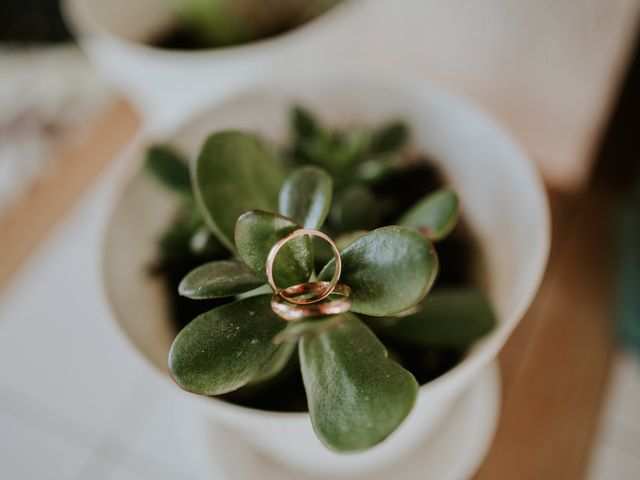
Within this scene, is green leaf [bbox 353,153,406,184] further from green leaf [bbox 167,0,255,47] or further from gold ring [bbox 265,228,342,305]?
green leaf [bbox 167,0,255,47]

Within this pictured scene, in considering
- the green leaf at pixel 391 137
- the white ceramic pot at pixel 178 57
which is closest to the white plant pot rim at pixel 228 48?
the white ceramic pot at pixel 178 57

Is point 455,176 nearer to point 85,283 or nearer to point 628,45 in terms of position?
point 628,45

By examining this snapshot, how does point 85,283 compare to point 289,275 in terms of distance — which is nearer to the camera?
point 289,275

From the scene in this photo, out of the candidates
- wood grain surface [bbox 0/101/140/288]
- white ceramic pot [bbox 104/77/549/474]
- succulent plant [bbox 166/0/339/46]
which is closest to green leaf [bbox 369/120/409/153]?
white ceramic pot [bbox 104/77/549/474]

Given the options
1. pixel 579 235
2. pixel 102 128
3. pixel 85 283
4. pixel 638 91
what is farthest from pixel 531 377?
pixel 102 128

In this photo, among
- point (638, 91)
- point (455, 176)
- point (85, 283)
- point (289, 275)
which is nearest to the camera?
point (289, 275)

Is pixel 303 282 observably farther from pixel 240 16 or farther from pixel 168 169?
pixel 240 16

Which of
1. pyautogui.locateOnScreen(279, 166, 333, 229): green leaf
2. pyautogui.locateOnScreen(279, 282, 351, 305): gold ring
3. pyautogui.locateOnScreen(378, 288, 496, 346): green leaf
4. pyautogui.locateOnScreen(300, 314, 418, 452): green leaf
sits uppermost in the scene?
pyautogui.locateOnScreen(279, 166, 333, 229): green leaf

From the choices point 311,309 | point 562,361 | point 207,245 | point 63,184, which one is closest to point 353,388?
point 311,309
